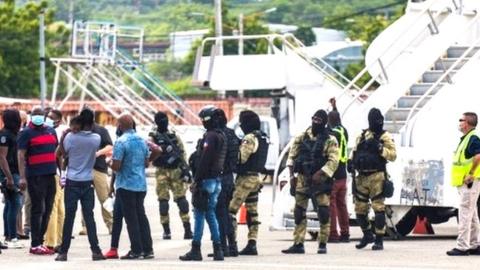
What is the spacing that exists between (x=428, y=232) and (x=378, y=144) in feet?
14.2

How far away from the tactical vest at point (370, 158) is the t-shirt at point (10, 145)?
4.24 m

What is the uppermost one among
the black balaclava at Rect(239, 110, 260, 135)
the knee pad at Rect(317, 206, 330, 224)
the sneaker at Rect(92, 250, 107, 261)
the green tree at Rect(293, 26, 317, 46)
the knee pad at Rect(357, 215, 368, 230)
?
the green tree at Rect(293, 26, 317, 46)

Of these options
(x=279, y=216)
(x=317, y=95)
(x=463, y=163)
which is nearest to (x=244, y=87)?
(x=317, y=95)

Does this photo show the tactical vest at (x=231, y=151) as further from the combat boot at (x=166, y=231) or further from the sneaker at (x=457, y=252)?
the combat boot at (x=166, y=231)

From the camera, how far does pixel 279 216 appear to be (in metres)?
22.1

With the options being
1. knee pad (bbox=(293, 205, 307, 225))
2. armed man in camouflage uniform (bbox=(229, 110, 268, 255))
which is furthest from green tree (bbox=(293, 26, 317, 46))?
armed man in camouflage uniform (bbox=(229, 110, 268, 255))

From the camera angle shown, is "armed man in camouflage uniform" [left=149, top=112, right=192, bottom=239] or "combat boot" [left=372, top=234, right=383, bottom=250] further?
"armed man in camouflage uniform" [left=149, top=112, right=192, bottom=239]

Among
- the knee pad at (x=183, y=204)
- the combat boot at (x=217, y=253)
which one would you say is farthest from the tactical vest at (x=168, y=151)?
the combat boot at (x=217, y=253)

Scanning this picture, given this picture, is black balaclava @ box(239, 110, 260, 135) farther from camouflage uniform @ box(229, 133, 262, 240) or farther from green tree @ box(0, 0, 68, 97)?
green tree @ box(0, 0, 68, 97)

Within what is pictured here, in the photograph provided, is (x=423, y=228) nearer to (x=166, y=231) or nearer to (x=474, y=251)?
(x=166, y=231)

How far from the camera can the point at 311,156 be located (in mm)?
19219

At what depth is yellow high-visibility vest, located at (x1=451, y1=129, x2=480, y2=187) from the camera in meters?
18.8

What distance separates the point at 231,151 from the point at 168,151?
3.27m

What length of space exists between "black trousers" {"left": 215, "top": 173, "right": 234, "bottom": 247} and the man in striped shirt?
6.97 feet
